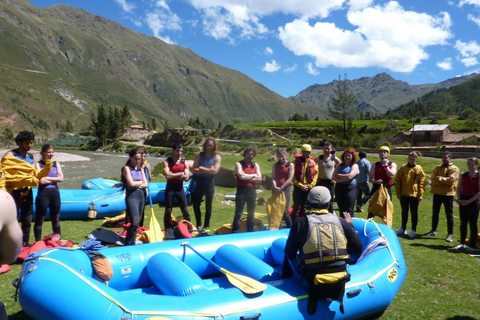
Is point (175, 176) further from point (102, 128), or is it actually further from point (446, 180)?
point (102, 128)

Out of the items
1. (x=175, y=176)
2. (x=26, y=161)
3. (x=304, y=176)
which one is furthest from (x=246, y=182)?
(x=26, y=161)

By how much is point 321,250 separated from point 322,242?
0.07m

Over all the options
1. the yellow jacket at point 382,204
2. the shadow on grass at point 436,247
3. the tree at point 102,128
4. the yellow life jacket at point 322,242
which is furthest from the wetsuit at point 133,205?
the tree at point 102,128

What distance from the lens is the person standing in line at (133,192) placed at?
4566 mm

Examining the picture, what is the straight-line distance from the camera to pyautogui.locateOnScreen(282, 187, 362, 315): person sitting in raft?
2840mm

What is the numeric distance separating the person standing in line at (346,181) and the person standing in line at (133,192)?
3478mm

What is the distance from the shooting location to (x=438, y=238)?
5.90 metres

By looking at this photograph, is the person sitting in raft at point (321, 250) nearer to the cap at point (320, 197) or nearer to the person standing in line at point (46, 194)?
the cap at point (320, 197)

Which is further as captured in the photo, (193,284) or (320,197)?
(193,284)

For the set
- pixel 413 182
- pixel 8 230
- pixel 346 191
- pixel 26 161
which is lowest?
pixel 346 191

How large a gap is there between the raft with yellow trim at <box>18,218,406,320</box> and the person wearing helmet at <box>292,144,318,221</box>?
4.30 ft

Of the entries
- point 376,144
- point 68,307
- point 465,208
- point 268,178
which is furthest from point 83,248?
point 376,144

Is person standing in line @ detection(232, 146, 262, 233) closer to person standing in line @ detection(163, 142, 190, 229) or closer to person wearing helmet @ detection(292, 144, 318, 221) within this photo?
person wearing helmet @ detection(292, 144, 318, 221)

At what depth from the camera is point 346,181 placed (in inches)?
223
